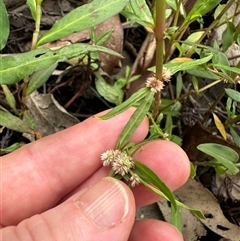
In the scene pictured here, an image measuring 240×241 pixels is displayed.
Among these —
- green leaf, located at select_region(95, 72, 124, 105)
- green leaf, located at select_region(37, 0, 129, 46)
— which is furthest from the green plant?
green leaf, located at select_region(95, 72, 124, 105)

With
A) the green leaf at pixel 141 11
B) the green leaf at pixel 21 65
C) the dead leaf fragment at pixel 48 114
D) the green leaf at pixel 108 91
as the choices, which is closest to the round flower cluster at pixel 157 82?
the green leaf at pixel 141 11

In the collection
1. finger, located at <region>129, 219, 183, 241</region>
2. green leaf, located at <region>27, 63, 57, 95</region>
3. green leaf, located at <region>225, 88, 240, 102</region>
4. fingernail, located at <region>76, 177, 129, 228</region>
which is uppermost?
green leaf, located at <region>225, 88, 240, 102</region>

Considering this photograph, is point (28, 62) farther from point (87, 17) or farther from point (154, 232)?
point (154, 232)

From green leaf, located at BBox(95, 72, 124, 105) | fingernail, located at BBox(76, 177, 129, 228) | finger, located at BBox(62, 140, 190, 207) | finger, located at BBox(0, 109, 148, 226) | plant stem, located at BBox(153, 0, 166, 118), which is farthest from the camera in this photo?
green leaf, located at BBox(95, 72, 124, 105)

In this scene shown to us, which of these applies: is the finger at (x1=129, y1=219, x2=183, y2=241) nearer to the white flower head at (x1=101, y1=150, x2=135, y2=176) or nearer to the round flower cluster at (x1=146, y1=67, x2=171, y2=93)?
the white flower head at (x1=101, y1=150, x2=135, y2=176)

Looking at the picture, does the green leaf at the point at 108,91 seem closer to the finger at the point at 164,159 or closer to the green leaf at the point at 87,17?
the finger at the point at 164,159
